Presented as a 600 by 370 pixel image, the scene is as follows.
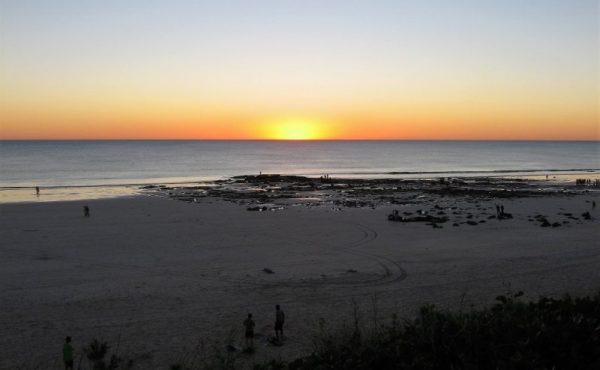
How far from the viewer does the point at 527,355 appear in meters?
8.21

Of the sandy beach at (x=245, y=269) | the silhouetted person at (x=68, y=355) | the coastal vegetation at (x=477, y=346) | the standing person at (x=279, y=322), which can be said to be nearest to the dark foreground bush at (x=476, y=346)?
the coastal vegetation at (x=477, y=346)

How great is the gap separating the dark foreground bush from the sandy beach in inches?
89.4

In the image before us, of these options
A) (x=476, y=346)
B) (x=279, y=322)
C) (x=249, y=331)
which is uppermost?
(x=476, y=346)

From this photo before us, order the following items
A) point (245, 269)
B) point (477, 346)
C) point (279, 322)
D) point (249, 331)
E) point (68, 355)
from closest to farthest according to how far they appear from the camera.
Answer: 1. point (477, 346)
2. point (68, 355)
3. point (249, 331)
4. point (279, 322)
5. point (245, 269)

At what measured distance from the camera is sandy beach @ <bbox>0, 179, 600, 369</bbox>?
15578 mm

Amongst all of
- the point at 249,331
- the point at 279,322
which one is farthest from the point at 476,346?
the point at 249,331

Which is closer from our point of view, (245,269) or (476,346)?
(476,346)

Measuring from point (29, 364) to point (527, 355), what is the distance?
12.0m

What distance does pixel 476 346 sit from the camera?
8734mm

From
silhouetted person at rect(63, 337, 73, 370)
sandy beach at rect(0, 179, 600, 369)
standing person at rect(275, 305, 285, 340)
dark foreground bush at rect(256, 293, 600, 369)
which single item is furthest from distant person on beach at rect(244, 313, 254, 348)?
dark foreground bush at rect(256, 293, 600, 369)

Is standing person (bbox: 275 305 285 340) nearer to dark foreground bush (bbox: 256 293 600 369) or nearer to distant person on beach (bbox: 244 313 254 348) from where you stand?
distant person on beach (bbox: 244 313 254 348)

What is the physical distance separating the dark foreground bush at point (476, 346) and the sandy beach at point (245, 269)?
2270mm

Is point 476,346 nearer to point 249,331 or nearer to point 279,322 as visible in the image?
point 279,322

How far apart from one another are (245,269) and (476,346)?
48.8 ft
